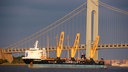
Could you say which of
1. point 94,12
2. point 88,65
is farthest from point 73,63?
point 94,12

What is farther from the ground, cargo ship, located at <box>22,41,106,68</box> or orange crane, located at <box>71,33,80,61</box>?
orange crane, located at <box>71,33,80,61</box>

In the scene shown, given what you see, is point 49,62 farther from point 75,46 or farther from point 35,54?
point 75,46

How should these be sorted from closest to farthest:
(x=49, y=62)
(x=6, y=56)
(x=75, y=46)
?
(x=49, y=62) → (x=75, y=46) → (x=6, y=56)

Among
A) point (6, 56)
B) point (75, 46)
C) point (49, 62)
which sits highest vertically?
point (75, 46)

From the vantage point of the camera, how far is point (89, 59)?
118062 millimetres

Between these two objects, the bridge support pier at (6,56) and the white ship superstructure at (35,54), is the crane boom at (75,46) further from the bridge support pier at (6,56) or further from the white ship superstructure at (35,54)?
the bridge support pier at (6,56)

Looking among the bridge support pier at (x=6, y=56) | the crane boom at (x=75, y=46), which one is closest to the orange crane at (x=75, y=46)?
the crane boom at (x=75, y=46)

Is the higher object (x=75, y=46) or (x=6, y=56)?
(x=75, y=46)

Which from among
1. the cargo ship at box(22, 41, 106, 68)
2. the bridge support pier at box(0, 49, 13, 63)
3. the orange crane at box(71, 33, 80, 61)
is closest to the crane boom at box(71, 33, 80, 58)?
the orange crane at box(71, 33, 80, 61)

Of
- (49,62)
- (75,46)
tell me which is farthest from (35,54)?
(75,46)

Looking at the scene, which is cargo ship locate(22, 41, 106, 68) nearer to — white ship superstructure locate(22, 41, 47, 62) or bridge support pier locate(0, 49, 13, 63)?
white ship superstructure locate(22, 41, 47, 62)

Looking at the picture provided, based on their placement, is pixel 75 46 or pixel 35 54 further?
pixel 75 46

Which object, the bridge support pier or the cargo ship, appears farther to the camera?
the bridge support pier

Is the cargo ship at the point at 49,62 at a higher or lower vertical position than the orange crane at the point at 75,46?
lower
